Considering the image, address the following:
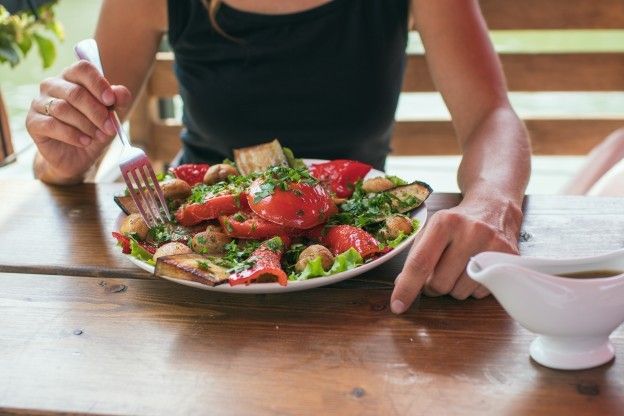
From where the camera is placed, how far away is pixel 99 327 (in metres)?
0.97

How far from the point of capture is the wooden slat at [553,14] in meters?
2.52

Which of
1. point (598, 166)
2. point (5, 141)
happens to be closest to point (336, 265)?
point (598, 166)

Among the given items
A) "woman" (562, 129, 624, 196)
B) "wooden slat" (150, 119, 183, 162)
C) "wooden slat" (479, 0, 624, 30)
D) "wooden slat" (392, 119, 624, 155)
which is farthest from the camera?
"wooden slat" (150, 119, 183, 162)

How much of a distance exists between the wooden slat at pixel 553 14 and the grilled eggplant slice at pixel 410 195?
1517mm

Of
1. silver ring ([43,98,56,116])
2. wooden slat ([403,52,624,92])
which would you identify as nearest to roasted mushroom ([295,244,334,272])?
silver ring ([43,98,56,116])

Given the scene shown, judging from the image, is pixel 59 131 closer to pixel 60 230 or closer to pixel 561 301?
pixel 60 230

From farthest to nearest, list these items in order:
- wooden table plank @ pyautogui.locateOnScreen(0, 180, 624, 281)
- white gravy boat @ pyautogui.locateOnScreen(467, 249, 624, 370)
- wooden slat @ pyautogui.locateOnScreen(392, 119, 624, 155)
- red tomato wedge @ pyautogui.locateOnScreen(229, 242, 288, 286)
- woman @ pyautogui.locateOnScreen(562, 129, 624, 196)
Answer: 1. wooden slat @ pyautogui.locateOnScreen(392, 119, 624, 155)
2. woman @ pyautogui.locateOnScreen(562, 129, 624, 196)
3. wooden table plank @ pyautogui.locateOnScreen(0, 180, 624, 281)
4. red tomato wedge @ pyautogui.locateOnScreen(229, 242, 288, 286)
5. white gravy boat @ pyautogui.locateOnScreen(467, 249, 624, 370)

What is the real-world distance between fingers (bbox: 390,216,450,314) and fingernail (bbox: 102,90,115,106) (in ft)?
1.90

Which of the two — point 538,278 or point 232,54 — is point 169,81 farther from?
point 538,278

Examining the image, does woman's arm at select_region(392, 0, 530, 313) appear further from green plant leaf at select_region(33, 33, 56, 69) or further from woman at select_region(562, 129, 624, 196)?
green plant leaf at select_region(33, 33, 56, 69)

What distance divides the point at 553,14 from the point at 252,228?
1.84m

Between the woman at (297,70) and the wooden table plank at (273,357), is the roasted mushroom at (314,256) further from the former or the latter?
the woman at (297,70)

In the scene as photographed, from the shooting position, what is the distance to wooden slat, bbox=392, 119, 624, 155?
265 centimetres

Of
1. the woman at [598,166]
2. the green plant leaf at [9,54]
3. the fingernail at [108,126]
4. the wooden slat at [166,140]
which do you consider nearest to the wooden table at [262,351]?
the fingernail at [108,126]
